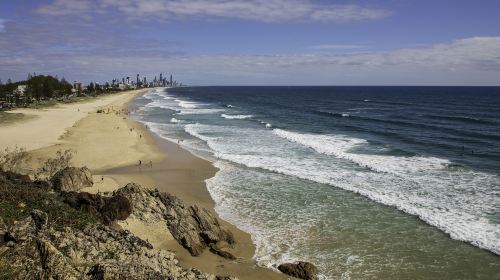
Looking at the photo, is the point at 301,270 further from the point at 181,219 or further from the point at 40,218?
the point at 40,218

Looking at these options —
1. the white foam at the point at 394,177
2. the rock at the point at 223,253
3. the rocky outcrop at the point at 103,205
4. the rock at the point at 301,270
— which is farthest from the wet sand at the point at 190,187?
the white foam at the point at 394,177

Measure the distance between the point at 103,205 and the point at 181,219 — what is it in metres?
2.81

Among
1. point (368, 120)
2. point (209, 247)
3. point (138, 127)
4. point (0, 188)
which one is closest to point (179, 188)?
point (209, 247)

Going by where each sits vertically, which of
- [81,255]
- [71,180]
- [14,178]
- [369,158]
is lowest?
[369,158]

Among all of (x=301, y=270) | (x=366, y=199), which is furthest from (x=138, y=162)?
(x=301, y=270)

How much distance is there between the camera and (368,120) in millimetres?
59500

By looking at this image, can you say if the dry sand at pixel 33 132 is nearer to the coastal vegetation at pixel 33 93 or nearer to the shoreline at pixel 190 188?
the shoreline at pixel 190 188

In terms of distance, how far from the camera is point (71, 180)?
1950 centimetres

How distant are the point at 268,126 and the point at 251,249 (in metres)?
38.3

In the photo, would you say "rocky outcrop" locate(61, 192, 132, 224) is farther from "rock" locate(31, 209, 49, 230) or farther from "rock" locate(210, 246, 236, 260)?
"rock" locate(31, 209, 49, 230)

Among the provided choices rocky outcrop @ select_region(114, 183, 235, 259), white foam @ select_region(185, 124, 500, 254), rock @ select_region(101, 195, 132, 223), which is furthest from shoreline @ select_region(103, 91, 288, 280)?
white foam @ select_region(185, 124, 500, 254)

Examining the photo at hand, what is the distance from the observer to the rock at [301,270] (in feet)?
44.7

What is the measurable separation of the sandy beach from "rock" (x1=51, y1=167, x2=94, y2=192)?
0.57 metres

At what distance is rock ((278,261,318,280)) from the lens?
13.6m
